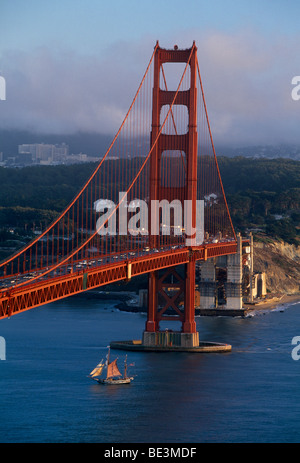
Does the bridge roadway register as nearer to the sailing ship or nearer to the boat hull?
the sailing ship

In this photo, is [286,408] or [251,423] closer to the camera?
[251,423]

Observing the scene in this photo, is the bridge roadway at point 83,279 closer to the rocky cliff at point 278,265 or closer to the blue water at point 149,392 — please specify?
the blue water at point 149,392

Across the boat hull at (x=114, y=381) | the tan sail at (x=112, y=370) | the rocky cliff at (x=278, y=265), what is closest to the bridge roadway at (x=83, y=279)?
the tan sail at (x=112, y=370)

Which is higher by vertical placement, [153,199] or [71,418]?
[153,199]

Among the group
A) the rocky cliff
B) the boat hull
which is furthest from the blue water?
the rocky cliff

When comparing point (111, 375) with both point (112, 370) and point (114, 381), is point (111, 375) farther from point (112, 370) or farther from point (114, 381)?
point (114, 381)

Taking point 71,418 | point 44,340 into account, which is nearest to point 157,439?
point 71,418

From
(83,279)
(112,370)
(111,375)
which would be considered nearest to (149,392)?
(111,375)
